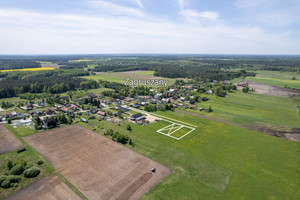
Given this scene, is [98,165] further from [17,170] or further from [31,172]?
[17,170]

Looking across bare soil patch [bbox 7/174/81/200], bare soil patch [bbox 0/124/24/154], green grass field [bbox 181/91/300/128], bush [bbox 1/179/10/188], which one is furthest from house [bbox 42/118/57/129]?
green grass field [bbox 181/91/300/128]

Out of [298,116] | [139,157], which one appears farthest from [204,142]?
[298,116]

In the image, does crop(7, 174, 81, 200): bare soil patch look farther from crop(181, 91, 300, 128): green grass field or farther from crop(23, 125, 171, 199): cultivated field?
crop(181, 91, 300, 128): green grass field

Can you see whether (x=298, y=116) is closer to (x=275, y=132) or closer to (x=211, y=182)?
(x=275, y=132)

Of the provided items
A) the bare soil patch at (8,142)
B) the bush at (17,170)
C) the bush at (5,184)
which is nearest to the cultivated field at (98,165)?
the bare soil patch at (8,142)

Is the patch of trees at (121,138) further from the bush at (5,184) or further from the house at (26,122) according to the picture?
the house at (26,122)

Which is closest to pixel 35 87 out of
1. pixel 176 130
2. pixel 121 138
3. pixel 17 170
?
pixel 17 170

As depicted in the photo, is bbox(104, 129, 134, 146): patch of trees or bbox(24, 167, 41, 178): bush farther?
bbox(104, 129, 134, 146): patch of trees
